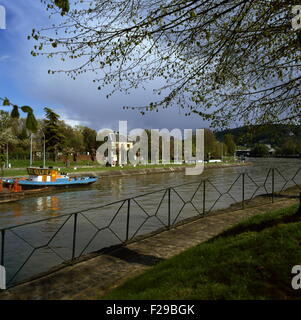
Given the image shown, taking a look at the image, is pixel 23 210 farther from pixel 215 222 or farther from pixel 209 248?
pixel 209 248

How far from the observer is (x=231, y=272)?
4.35m

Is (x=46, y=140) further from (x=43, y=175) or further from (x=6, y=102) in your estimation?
(x=6, y=102)

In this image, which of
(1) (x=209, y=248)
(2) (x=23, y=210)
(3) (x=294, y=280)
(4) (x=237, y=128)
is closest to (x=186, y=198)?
(2) (x=23, y=210)

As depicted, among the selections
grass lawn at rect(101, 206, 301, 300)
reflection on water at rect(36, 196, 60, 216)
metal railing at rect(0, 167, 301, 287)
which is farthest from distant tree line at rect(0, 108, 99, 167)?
grass lawn at rect(101, 206, 301, 300)

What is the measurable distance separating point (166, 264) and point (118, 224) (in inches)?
387

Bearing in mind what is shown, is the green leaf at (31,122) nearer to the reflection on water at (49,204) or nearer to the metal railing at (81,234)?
the metal railing at (81,234)

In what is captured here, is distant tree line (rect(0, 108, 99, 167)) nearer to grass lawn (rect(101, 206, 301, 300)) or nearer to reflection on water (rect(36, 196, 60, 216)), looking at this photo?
reflection on water (rect(36, 196, 60, 216))

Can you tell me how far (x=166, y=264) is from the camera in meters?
5.28

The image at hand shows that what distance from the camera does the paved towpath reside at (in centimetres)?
496

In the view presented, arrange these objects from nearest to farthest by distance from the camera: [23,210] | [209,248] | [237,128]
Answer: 1. [209,248]
2. [237,128]
3. [23,210]

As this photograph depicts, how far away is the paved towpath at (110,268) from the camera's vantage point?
496 cm

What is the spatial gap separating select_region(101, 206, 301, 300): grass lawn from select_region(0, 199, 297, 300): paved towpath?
0.59 metres

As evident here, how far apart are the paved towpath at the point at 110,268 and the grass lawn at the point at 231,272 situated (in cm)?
59
